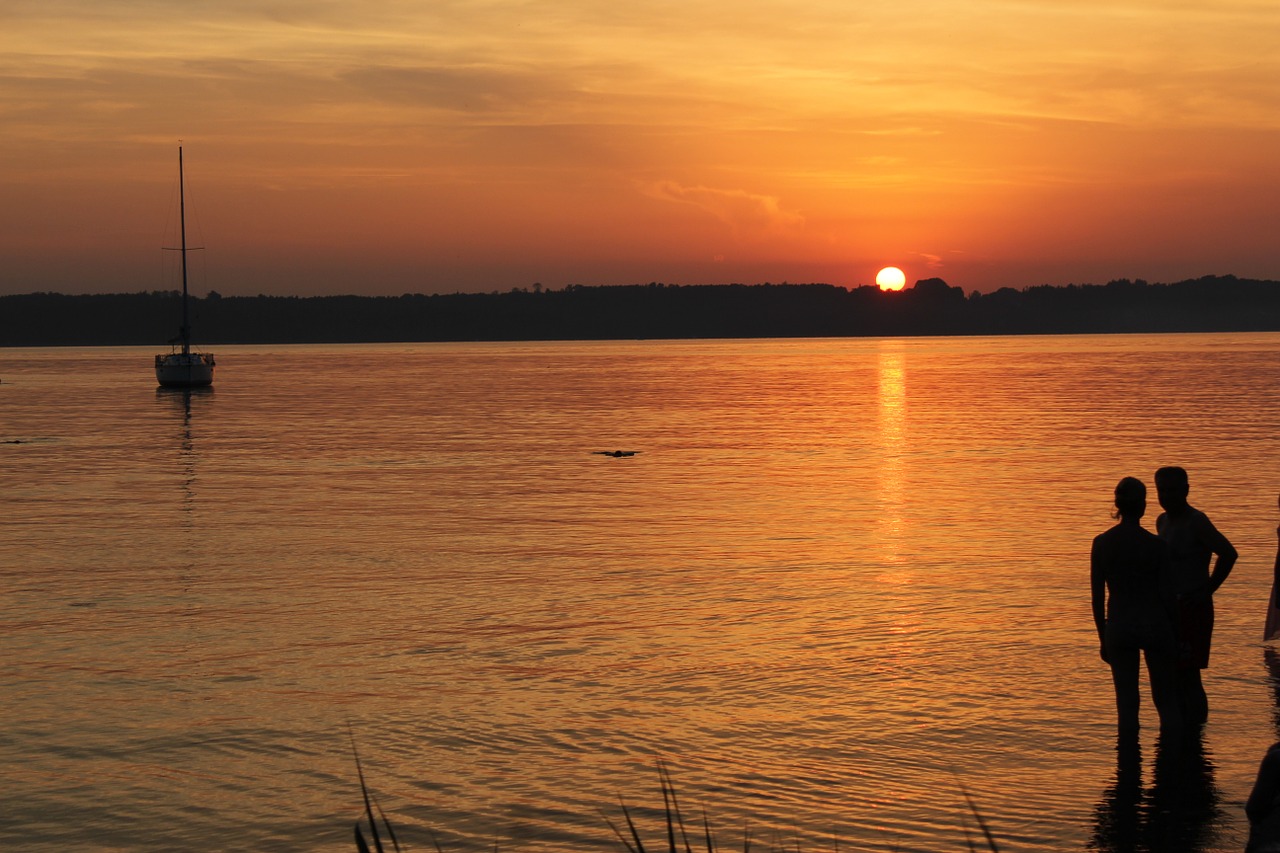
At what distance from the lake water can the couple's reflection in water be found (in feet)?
0.10

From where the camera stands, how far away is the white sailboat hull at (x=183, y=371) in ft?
313

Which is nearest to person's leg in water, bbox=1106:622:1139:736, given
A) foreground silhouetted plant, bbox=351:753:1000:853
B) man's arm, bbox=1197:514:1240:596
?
man's arm, bbox=1197:514:1240:596

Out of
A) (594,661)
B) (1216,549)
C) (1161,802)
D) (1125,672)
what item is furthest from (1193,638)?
(594,661)

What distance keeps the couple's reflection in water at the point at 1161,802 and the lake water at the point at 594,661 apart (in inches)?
1.3

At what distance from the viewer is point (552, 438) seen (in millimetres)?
48969

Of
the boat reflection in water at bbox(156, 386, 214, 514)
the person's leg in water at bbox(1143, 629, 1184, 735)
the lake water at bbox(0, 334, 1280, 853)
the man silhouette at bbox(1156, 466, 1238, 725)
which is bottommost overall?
the boat reflection in water at bbox(156, 386, 214, 514)

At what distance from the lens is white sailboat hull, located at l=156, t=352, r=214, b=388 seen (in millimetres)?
95312

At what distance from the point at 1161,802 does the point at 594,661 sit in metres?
5.86

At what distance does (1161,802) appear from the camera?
29.3 feet

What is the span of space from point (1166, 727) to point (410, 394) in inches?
3428

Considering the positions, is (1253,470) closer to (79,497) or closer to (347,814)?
(79,497)

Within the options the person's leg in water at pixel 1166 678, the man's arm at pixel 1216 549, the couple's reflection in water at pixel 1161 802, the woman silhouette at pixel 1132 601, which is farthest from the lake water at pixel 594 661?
the man's arm at pixel 1216 549

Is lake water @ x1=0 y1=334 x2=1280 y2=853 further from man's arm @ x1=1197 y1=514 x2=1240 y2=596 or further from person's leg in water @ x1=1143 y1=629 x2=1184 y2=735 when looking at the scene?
man's arm @ x1=1197 y1=514 x2=1240 y2=596

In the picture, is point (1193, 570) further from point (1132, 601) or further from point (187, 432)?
point (187, 432)
